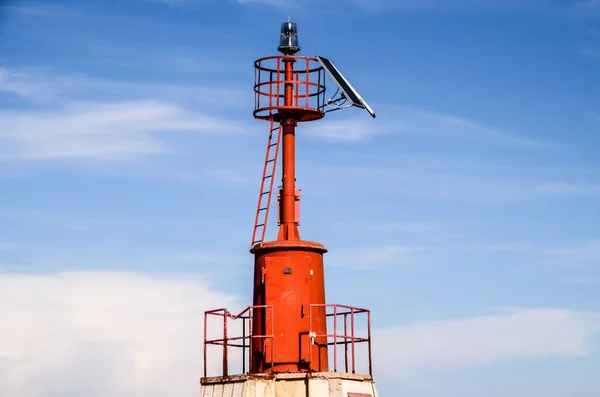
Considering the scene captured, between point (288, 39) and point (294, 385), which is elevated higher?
point (288, 39)

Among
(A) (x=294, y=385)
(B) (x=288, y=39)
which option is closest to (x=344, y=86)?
(B) (x=288, y=39)

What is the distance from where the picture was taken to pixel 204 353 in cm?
4672

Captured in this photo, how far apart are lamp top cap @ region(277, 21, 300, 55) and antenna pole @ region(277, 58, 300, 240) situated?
338mm

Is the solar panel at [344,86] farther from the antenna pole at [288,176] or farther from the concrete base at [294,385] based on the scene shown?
the concrete base at [294,385]

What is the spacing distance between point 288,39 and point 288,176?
4.24m

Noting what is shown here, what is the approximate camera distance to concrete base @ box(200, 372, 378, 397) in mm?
44844

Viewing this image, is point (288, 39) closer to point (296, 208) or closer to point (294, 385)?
point (296, 208)

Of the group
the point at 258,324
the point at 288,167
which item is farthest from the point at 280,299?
the point at 288,167

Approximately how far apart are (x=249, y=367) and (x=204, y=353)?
1405 mm

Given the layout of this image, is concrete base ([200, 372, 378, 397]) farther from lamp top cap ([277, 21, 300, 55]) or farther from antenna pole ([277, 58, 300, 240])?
lamp top cap ([277, 21, 300, 55])

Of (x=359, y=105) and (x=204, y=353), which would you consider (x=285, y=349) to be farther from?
(x=359, y=105)

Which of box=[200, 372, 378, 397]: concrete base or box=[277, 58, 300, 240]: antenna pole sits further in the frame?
box=[277, 58, 300, 240]: antenna pole

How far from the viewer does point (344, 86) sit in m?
47.9

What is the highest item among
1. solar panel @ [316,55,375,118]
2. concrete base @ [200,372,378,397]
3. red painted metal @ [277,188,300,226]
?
solar panel @ [316,55,375,118]
